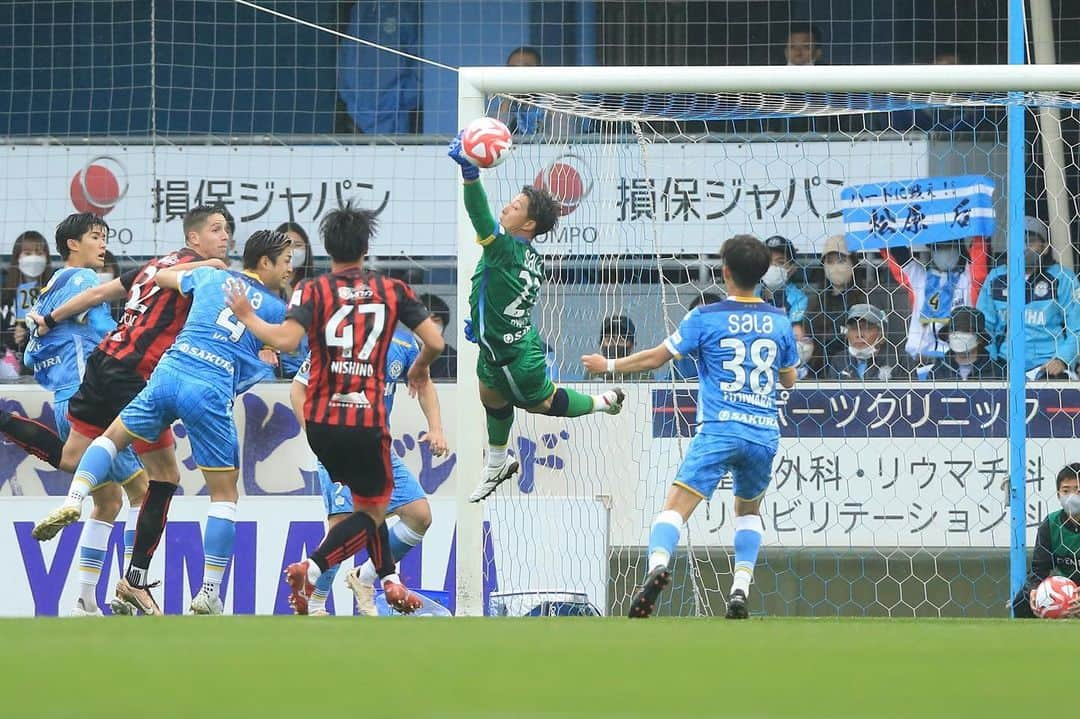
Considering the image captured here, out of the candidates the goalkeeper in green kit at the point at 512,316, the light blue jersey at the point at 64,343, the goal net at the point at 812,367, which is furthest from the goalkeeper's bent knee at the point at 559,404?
the light blue jersey at the point at 64,343

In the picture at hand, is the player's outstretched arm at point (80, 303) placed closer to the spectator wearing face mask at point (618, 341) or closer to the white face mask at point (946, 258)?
the spectator wearing face mask at point (618, 341)

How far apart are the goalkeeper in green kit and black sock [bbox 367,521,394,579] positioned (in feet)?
3.81

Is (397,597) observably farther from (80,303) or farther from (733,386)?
(80,303)

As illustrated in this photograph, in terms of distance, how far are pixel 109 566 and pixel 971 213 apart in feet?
17.7

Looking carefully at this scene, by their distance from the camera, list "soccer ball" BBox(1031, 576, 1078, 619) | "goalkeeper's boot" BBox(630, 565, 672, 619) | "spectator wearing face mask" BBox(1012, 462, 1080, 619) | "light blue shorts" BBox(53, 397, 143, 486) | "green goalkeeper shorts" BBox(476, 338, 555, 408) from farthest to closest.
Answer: "spectator wearing face mask" BBox(1012, 462, 1080, 619), "soccer ball" BBox(1031, 576, 1078, 619), "light blue shorts" BBox(53, 397, 143, 486), "green goalkeeper shorts" BBox(476, 338, 555, 408), "goalkeeper's boot" BBox(630, 565, 672, 619)

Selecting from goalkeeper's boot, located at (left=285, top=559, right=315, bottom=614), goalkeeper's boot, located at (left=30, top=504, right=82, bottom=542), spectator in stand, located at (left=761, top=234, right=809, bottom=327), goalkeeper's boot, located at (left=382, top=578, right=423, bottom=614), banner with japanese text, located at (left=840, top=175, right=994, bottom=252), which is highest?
banner with japanese text, located at (left=840, top=175, right=994, bottom=252)

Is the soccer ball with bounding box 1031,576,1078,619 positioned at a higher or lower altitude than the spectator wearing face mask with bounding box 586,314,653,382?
lower

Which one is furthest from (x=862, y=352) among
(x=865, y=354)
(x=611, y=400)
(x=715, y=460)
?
(x=715, y=460)

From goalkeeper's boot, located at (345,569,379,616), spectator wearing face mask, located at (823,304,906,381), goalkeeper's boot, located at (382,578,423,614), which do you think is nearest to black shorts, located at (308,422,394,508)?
goalkeeper's boot, located at (382,578,423,614)

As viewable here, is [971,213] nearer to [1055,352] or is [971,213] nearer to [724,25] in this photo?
[1055,352]

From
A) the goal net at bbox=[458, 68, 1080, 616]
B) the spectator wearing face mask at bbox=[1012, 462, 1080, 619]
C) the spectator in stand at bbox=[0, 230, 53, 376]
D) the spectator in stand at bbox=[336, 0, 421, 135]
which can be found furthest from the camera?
the spectator in stand at bbox=[336, 0, 421, 135]

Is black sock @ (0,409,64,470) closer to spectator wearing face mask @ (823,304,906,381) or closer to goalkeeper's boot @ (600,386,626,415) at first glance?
goalkeeper's boot @ (600,386,626,415)

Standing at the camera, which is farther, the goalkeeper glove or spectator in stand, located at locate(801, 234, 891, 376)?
spectator in stand, located at locate(801, 234, 891, 376)

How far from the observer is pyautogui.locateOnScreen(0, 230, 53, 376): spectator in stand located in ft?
34.4
